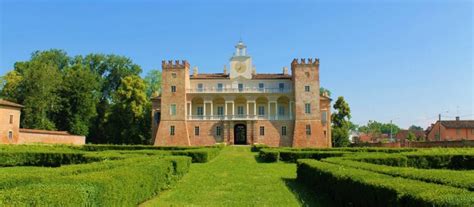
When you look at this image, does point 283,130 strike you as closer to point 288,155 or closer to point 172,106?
point 172,106

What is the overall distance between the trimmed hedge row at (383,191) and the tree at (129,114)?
141 feet

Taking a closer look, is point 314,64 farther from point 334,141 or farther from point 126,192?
Result: point 126,192

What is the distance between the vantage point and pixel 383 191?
21.1ft

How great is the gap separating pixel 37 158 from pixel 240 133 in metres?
31.8

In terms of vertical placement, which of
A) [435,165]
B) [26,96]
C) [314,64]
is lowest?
[435,165]

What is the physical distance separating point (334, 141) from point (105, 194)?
4979 cm

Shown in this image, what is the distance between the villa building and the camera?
158ft

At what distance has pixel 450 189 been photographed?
5.69 metres

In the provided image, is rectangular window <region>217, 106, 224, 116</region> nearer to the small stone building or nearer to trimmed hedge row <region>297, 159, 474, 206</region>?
the small stone building

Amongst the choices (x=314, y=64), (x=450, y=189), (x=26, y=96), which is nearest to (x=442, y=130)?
(x=314, y=64)

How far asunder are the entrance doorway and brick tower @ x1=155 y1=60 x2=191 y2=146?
20.6ft

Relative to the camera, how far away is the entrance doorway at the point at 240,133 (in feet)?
165

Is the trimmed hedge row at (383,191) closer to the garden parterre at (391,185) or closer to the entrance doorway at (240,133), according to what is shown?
the garden parterre at (391,185)

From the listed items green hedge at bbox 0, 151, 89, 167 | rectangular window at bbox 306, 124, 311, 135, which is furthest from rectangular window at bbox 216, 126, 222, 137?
green hedge at bbox 0, 151, 89, 167
